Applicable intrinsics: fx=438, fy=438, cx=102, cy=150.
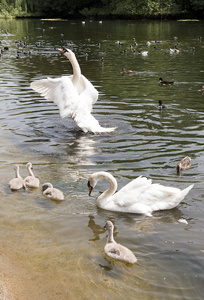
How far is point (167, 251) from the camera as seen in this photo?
623 centimetres

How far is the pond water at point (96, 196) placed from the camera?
5.54 m

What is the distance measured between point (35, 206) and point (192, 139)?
5.13 metres

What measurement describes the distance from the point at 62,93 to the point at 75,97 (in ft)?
1.40

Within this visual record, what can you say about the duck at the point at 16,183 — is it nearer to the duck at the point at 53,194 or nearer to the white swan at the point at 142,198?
the duck at the point at 53,194

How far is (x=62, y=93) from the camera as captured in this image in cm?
1257

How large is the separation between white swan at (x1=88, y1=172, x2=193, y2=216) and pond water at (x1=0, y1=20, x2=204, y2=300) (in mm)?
139

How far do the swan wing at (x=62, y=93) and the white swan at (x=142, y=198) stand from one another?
478 cm

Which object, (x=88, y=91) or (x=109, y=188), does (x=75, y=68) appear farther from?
(x=109, y=188)

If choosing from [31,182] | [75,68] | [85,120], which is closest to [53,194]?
[31,182]

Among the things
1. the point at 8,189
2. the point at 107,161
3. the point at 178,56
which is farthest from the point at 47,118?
the point at 178,56

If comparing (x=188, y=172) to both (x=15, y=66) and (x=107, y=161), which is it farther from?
(x=15, y=66)

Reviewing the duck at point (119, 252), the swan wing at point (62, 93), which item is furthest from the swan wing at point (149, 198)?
the swan wing at point (62, 93)

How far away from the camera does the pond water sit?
5.54 metres

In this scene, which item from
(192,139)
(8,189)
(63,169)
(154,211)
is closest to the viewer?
(154,211)
